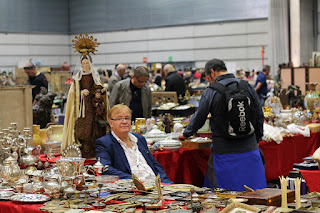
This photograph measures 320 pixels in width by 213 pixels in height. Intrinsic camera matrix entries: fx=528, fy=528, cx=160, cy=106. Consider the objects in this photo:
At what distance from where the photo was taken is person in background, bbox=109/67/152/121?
21.3ft

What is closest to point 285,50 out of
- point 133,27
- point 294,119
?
point 133,27

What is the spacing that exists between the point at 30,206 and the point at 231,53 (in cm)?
1881

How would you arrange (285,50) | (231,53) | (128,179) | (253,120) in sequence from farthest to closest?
1. (231,53)
2. (285,50)
3. (253,120)
4. (128,179)

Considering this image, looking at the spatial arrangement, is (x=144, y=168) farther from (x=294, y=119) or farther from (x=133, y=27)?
(x=133, y=27)

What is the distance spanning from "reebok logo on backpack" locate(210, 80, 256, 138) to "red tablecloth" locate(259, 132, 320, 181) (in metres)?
1.60

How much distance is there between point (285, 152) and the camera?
6375 mm

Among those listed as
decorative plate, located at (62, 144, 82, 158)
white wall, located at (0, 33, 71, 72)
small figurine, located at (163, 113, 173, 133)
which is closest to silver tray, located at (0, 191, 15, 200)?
decorative plate, located at (62, 144, 82, 158)

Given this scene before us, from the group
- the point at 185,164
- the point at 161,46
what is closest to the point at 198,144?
the point at 185,164

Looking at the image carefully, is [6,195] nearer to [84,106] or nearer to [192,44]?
[84,106]

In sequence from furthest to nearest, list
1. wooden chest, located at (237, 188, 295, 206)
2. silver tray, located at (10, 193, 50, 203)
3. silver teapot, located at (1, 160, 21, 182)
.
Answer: silver teapot, located at (1, 160, 21, 182) < silver tray, located at (10, 193, 50, 203) < wooden chest, located at (237, 188, 295, 206)

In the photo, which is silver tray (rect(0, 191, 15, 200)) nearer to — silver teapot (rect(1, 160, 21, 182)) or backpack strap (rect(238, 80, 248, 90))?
silver teapot (rect(1, 160, 21, 182))

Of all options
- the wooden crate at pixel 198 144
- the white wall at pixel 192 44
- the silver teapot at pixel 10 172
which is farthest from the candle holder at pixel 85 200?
the white wall at pixel 192 44

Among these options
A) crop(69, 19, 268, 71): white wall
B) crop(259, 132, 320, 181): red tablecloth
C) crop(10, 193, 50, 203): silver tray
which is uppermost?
crop(69, 19, 268, 71): white wall

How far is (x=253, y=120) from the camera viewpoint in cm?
457
